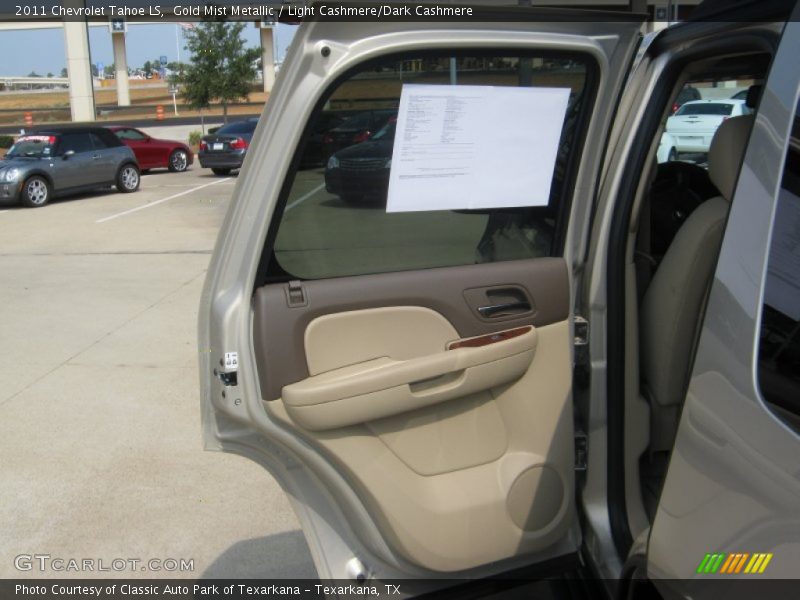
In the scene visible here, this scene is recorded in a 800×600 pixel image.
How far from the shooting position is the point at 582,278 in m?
2.37

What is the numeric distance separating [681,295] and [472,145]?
2.33 feet

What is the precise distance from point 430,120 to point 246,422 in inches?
35.3

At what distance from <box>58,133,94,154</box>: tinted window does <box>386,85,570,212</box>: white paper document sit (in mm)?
15874

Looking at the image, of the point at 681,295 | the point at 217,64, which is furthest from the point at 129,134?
the point at 681,295

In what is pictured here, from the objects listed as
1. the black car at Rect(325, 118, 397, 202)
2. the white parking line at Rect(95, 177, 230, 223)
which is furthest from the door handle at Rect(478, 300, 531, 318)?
the white parking line at Rect(95, 177, 230, 223)

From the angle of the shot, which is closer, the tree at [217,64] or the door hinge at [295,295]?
the door hinge at [295,295]

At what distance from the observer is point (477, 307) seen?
2178 millimetres

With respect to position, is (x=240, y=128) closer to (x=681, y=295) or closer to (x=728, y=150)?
(x=681, y=295)

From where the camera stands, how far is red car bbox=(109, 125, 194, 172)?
68.6ft

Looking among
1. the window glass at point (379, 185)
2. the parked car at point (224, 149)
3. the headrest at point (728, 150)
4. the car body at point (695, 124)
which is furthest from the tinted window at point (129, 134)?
the headrest at point (728, 150)

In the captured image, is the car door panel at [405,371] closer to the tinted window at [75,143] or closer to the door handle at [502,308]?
the door handle at [502,308]

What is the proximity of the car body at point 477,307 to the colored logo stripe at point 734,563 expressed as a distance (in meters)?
0.12

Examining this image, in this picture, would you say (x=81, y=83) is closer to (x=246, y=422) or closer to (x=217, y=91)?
(x=217, y=91)

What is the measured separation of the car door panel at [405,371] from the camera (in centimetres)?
199
